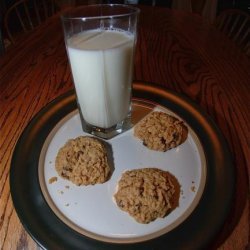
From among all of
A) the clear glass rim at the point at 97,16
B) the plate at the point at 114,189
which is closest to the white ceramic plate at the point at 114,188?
the plate at the point at 114,189

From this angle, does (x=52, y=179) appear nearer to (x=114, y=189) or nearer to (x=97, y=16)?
(x=114, y=189)

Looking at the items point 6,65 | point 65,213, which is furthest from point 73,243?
point 6,65

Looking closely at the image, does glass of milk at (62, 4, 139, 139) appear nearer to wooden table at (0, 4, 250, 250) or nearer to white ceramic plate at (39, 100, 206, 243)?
white ceramic plate at (39, 100, 206, 243)

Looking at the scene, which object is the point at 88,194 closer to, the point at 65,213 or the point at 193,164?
the point at 65,213

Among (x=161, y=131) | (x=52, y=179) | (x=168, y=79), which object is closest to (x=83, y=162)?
(x=52, y=179)

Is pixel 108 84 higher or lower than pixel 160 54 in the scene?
higher

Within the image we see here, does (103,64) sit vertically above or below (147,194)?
above
